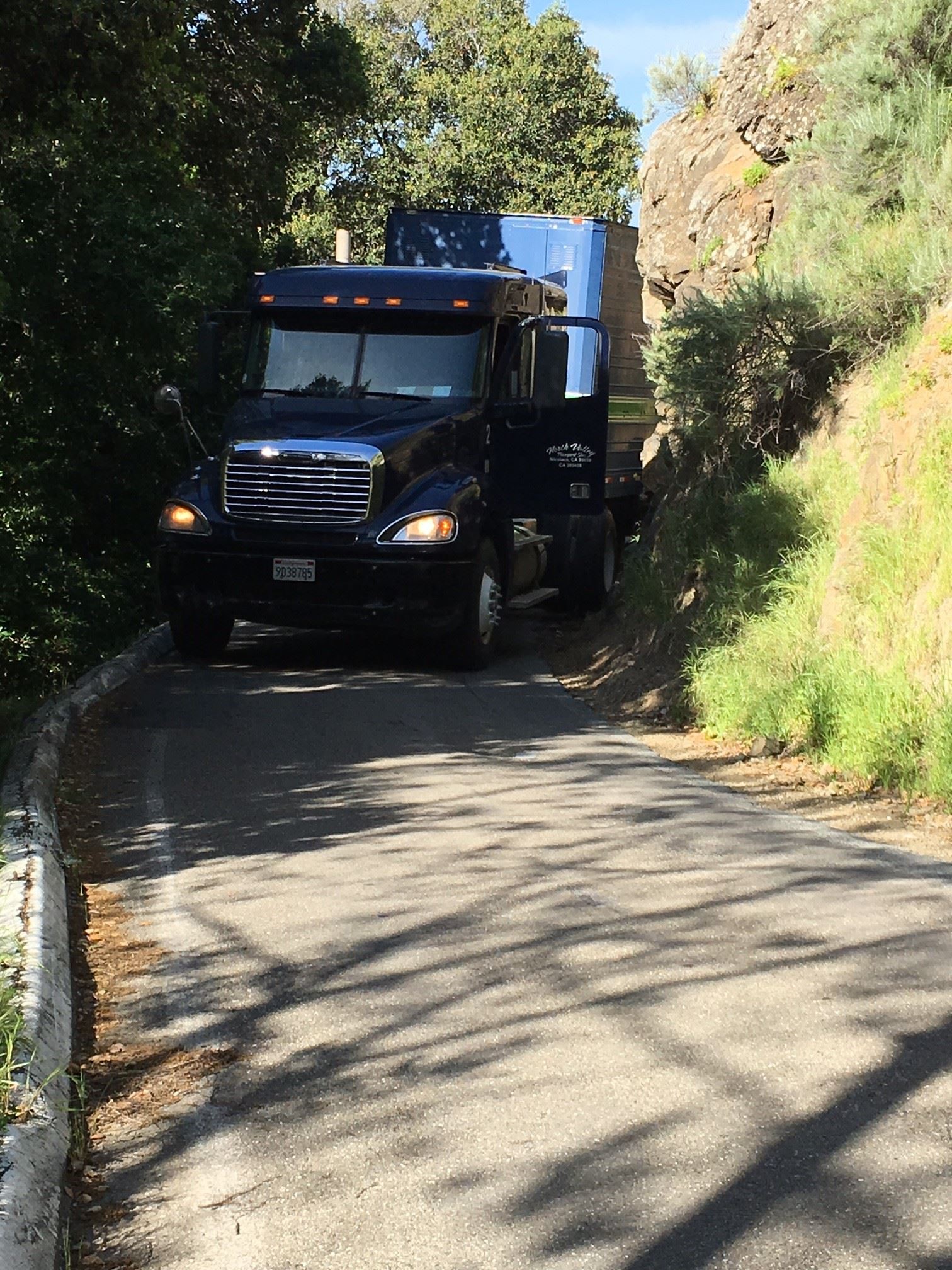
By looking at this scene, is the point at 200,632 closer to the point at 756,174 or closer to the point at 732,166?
the point at 756,174

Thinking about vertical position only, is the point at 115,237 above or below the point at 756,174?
below

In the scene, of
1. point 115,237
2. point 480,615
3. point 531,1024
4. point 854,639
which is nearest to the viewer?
point 531,1024

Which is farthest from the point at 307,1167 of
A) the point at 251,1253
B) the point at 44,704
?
the point at 44,704

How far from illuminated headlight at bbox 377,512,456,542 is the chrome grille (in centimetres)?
27

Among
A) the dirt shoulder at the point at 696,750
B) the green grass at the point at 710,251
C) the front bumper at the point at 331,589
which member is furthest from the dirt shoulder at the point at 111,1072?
the green grass at the point at 710,251

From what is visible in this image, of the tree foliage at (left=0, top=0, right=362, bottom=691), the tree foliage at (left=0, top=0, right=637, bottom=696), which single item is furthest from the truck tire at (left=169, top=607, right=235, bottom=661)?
the tree foliage at (left=0, top=0, right=362, bottom=691)

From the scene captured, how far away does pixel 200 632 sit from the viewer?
45.1 ft

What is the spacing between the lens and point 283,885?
21.9 ft

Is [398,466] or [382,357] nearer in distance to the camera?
[398,466]

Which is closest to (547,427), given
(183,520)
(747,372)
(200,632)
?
(747,372)

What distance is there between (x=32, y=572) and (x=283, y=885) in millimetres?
12845

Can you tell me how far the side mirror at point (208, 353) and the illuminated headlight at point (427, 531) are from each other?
297cm

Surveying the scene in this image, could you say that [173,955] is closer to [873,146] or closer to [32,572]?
[873,146]

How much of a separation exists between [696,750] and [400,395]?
15.8 feet
